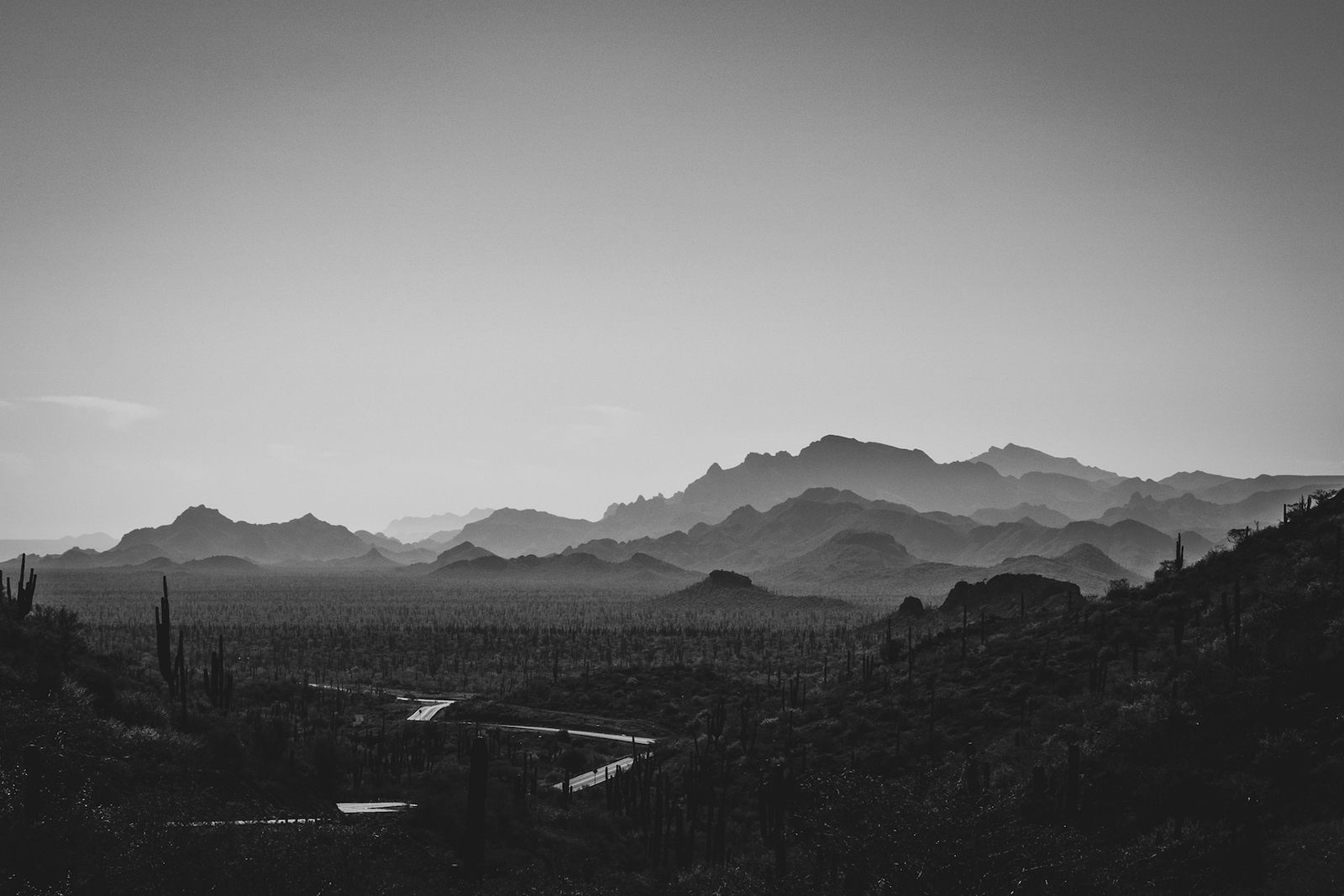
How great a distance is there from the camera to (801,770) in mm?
28875

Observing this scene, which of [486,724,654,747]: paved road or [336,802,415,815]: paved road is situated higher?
[336,802,415,815]: paved road

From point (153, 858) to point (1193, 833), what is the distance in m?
17.0

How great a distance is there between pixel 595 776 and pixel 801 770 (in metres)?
7.61

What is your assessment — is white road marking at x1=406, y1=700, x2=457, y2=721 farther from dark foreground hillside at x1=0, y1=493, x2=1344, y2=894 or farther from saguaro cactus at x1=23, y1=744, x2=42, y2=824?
saguaro cactus at x1=23, y1=744, x2=42, y2=824

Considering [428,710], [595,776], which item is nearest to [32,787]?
[595,776]

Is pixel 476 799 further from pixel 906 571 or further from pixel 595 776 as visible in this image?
pixel 906 571

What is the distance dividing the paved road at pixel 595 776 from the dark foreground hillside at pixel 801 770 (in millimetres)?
593

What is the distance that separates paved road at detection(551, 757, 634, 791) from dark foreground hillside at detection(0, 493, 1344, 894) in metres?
0.59

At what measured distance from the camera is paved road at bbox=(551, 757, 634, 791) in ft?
99.5

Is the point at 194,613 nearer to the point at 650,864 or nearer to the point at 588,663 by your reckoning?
the point at 588,663

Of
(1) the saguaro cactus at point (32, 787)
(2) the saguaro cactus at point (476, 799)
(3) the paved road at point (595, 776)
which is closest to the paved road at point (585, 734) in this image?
(3) the paved road at point (595, 776)

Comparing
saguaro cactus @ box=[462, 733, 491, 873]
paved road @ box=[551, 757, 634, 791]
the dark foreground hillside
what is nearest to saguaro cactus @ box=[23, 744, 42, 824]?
the dark foreground hillside

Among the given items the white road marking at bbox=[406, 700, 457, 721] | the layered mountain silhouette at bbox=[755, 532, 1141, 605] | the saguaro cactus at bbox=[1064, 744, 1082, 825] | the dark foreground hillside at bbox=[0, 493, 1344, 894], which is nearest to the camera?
the dark foreground hillside at bbox=[0, 493, 1344, 894]

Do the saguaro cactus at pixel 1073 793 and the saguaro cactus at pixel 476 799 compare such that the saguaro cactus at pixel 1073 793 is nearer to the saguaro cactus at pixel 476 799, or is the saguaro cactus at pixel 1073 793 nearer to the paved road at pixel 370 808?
the saguaro cactus at pixel 476 799
